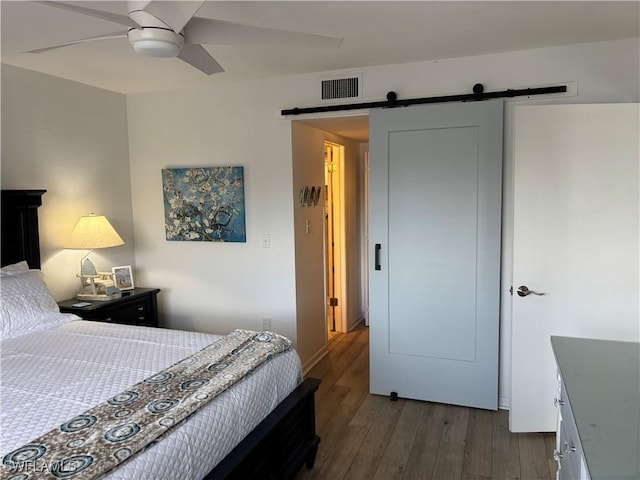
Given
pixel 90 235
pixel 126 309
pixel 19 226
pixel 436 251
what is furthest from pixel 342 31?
pixel 126 309

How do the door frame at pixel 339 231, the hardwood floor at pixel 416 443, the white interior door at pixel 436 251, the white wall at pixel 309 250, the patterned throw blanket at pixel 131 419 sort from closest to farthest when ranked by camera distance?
the patterned throw blanket at pixel 131 419
the hardwood floor at pixel 416 443
the white interior door at pixel 436 251
the white wall at pixel 309 250
the door frame at pixel 339 231

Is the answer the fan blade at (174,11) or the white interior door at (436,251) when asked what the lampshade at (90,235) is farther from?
the fan blade at (174,11)

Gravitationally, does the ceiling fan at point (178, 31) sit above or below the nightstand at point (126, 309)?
above

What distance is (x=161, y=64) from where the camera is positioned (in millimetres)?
3223

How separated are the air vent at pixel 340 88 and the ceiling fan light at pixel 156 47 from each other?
5.96ft

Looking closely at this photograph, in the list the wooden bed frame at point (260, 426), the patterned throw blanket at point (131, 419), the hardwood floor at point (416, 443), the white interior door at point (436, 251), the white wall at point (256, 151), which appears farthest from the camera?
the white interior door at point (436, 251)

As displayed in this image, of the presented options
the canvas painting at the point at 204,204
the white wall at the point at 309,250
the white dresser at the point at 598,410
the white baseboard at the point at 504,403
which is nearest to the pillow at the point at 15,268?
the canvas painting at the point at 204,204

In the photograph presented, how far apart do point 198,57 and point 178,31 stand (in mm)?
404

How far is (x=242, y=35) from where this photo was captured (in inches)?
73.8

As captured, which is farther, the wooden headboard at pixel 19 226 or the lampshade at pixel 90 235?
the lampshade at pixel 90 235

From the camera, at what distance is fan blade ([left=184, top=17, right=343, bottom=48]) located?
5.88 feet

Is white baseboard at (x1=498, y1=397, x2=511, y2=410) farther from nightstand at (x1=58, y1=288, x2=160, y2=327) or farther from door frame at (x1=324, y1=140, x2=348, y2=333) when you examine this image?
nightstand at (x1=58, y1=288, x2=160, y2=327)

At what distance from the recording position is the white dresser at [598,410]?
117 cm

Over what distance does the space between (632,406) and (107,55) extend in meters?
3.21
